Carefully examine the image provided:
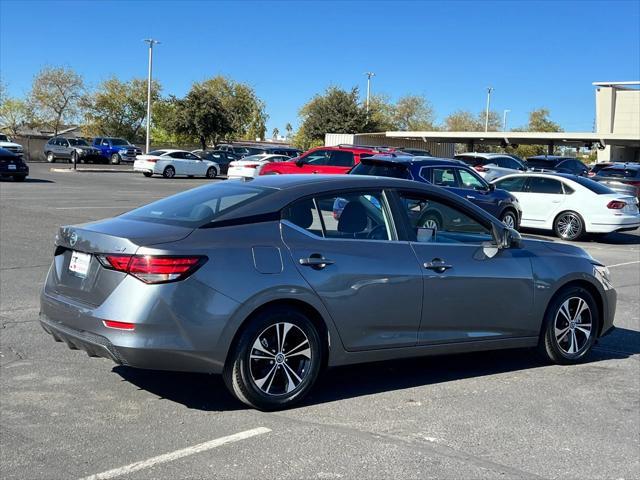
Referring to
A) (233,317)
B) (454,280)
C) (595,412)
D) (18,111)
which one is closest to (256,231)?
(233,317)

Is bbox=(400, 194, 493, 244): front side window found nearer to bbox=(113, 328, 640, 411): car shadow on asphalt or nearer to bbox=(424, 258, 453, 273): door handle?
bbox=(424, 258, 453, 273): door handle

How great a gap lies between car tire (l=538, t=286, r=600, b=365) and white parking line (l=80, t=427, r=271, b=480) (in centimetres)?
287

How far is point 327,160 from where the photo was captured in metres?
22.1


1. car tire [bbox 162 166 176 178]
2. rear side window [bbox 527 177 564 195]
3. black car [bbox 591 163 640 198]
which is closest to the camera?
rear side window [bbox 527 177 564 195]

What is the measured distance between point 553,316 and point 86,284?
3871 millimetres

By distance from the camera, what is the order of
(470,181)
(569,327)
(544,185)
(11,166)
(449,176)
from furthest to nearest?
(11,166) < (544,185) < (470,181) < (449,176) < (569,327)

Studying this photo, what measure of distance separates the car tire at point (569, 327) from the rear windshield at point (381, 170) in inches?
312

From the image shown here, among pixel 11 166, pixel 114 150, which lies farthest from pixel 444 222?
pixel 114 150

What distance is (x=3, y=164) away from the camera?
2770 cm

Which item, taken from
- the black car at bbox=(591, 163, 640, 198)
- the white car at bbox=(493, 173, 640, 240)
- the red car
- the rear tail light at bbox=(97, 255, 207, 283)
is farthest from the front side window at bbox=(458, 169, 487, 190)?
the rear tail light at bbox=(97, 255, 207, 283)

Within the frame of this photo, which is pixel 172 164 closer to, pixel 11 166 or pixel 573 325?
pixel 11 166

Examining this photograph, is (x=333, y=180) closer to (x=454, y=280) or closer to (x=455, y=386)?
(x=454, y=280)

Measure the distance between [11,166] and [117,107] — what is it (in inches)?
1995

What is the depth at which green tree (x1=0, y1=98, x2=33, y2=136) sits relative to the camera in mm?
78625
